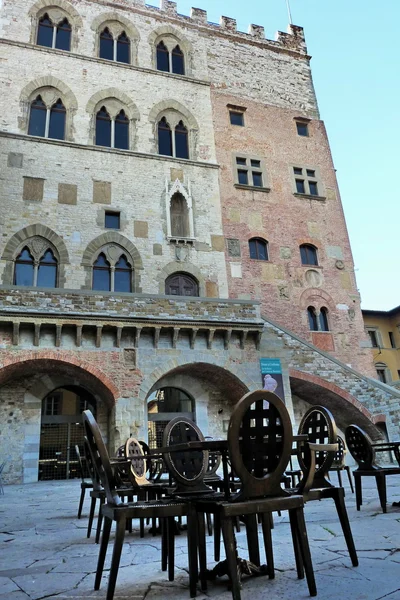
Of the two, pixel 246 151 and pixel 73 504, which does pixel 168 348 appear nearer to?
pixel 73 504

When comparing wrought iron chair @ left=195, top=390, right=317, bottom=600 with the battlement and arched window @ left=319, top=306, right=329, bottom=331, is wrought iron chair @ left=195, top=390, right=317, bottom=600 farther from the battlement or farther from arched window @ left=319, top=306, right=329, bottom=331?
the battlement

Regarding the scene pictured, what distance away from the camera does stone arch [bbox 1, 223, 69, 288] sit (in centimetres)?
1611

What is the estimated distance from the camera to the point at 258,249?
20219 millimetres

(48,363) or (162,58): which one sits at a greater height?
(162,58)

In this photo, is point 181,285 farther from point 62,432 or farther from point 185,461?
point 185,461

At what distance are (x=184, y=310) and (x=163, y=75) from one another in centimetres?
1260

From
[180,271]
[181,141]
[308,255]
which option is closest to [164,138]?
[181,141]

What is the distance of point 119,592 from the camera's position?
2.95 metres

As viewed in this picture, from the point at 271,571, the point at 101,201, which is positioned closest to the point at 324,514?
the point at 271,571

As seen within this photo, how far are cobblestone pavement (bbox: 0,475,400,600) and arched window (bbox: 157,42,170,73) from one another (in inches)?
831

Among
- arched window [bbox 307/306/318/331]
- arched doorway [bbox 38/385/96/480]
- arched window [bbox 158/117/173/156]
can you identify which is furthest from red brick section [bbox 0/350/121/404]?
arched window [bbox 158/117/173/156]

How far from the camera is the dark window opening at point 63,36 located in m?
20.6

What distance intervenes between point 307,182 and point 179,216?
6879 millimetres

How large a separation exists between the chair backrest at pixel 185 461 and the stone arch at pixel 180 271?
13036 millimetres
